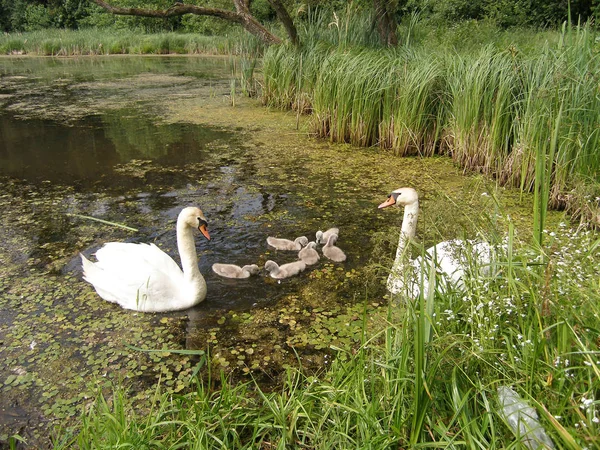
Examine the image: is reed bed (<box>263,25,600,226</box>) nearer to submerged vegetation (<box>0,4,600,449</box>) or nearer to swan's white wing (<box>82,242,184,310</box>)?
submerged vegetation (<box>0,4,600,449</box>)

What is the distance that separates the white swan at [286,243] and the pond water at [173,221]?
0.22 feet

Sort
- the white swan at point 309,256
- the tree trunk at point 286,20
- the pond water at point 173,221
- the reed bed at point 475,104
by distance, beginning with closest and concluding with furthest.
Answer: the pond water at point 173,221 → the white swan at point 309,256 → the reed bed at point 475,104 → the tree trunk at point 286,20

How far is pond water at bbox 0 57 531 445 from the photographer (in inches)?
115

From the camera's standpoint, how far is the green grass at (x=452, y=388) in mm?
1815

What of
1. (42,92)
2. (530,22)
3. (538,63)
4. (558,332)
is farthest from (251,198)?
(530,22)

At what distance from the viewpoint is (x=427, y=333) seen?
2016 mm

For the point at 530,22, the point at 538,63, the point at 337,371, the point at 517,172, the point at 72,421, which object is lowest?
the point at 72,421

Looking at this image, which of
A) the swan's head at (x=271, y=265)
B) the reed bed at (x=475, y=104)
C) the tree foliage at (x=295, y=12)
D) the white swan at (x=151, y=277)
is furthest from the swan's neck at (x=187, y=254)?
the tree foliage at (x=295, y=12)

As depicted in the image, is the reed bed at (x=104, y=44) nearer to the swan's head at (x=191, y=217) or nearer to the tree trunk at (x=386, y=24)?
the tree trunk at (x=386, y=24)

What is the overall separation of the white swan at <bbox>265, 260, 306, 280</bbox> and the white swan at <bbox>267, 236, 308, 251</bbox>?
1.04 feet

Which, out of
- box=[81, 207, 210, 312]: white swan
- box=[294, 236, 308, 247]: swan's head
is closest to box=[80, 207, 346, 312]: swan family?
box=[81, 207, 210, 312]: white swan

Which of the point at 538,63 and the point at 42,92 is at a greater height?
the point at 538,63

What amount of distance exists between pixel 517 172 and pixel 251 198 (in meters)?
2.85

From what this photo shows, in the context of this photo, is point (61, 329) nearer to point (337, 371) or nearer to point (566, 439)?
point (337, 371)
